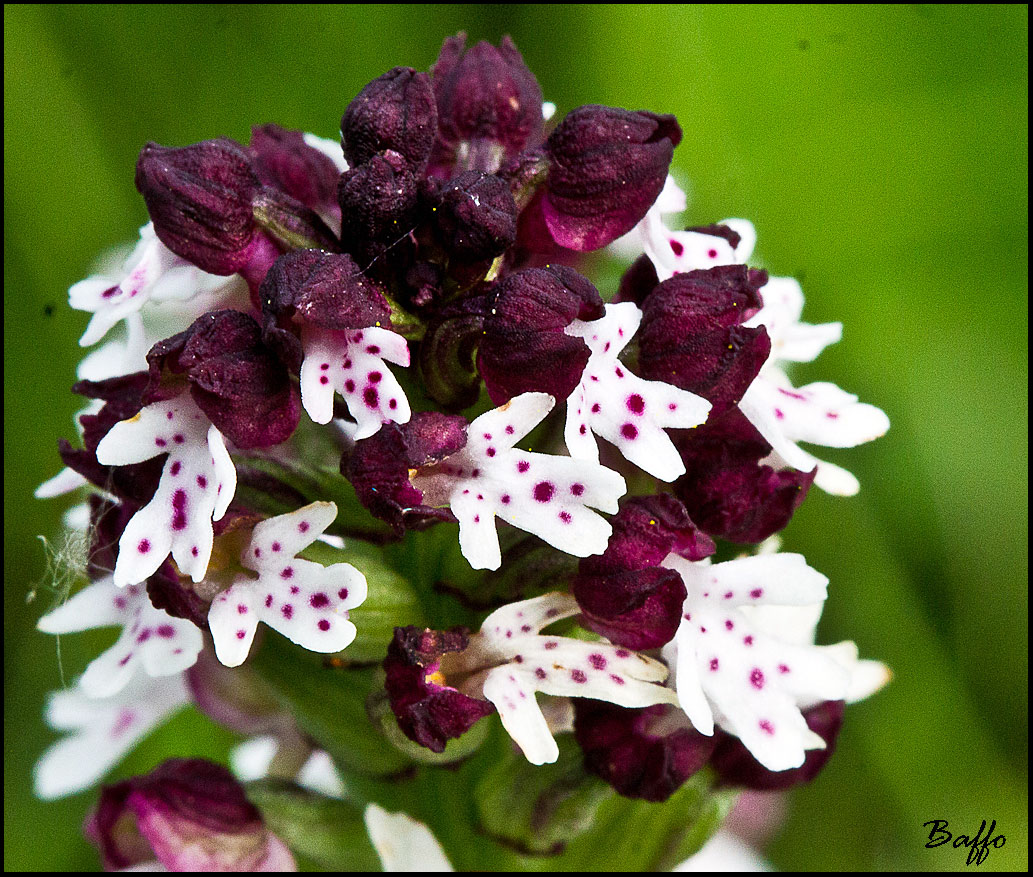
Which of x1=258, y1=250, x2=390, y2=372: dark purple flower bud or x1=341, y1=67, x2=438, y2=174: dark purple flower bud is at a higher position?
x1=341, y1=67, x2=438, y2=174: dark purple flower bud

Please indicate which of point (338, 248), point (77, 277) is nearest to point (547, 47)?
point (77, 277)

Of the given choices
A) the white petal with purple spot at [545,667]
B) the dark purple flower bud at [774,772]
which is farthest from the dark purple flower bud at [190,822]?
the dark purple flower bud at [774,772]

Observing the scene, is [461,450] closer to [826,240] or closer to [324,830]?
[324,830]

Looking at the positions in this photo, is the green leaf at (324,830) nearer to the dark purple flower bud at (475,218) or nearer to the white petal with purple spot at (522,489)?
the white petal with purple spot at (522,489)

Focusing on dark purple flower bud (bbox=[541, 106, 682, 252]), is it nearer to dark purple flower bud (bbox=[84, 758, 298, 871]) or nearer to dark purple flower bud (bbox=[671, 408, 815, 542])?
dark purple flower bud (bbox=[671, 408, 815, 542])

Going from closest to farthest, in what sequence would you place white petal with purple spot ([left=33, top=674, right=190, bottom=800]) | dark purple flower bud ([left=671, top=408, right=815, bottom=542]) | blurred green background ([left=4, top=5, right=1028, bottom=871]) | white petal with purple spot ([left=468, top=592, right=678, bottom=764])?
white petal with purple spot ([left=468, top=592, right=678, bottom=764]) → dark purple flower bud ([left=671, top=408, right=815, bottom=542]) → white petal with purple spot ([left=33, top=674, right=190, bottom=800]) → blurred green background ([left=4, top=5, right=1028, bottom=871])

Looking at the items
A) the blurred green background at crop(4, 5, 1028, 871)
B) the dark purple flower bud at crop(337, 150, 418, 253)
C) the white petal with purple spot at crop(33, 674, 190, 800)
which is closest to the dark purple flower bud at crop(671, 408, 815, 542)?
the dark purple flower bud at crop(337, 150, 418, 253)

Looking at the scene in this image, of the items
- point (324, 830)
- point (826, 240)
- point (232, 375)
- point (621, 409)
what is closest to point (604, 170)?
point (621, 409)
